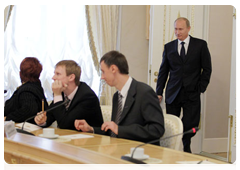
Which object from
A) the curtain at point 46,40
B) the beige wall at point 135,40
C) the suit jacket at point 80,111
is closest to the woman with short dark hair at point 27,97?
the suit jacket at point 80,111

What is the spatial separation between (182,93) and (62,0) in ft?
7.26

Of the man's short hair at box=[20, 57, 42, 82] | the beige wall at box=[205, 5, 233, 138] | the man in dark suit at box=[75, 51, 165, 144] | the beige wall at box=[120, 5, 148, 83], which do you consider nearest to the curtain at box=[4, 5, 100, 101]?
the beige wall at box=[120, 5, 148, 83]

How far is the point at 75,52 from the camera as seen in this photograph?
554 centimetres

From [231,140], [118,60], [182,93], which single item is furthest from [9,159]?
[231,140]

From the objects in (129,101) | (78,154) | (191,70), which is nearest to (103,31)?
(191,70)

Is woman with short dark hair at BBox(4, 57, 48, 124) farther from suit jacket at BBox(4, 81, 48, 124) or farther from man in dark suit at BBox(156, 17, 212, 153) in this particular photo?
man in dark suit at BBox(156, 17, 212, 153)

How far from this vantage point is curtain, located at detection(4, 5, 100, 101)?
16.7 feet

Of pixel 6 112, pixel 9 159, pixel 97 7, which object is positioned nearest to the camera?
pixel 9 159

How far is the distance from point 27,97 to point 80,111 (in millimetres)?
651

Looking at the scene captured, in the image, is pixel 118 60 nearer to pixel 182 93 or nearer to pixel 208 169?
pixel 208 169

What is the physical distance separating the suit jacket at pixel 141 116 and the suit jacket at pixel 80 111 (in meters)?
0.51

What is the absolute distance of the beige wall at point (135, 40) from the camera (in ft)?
19.6

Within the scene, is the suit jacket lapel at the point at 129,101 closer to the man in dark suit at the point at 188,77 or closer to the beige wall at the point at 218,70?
the man in dark suit at the point at 188,77

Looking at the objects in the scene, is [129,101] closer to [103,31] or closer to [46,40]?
[46,40]
